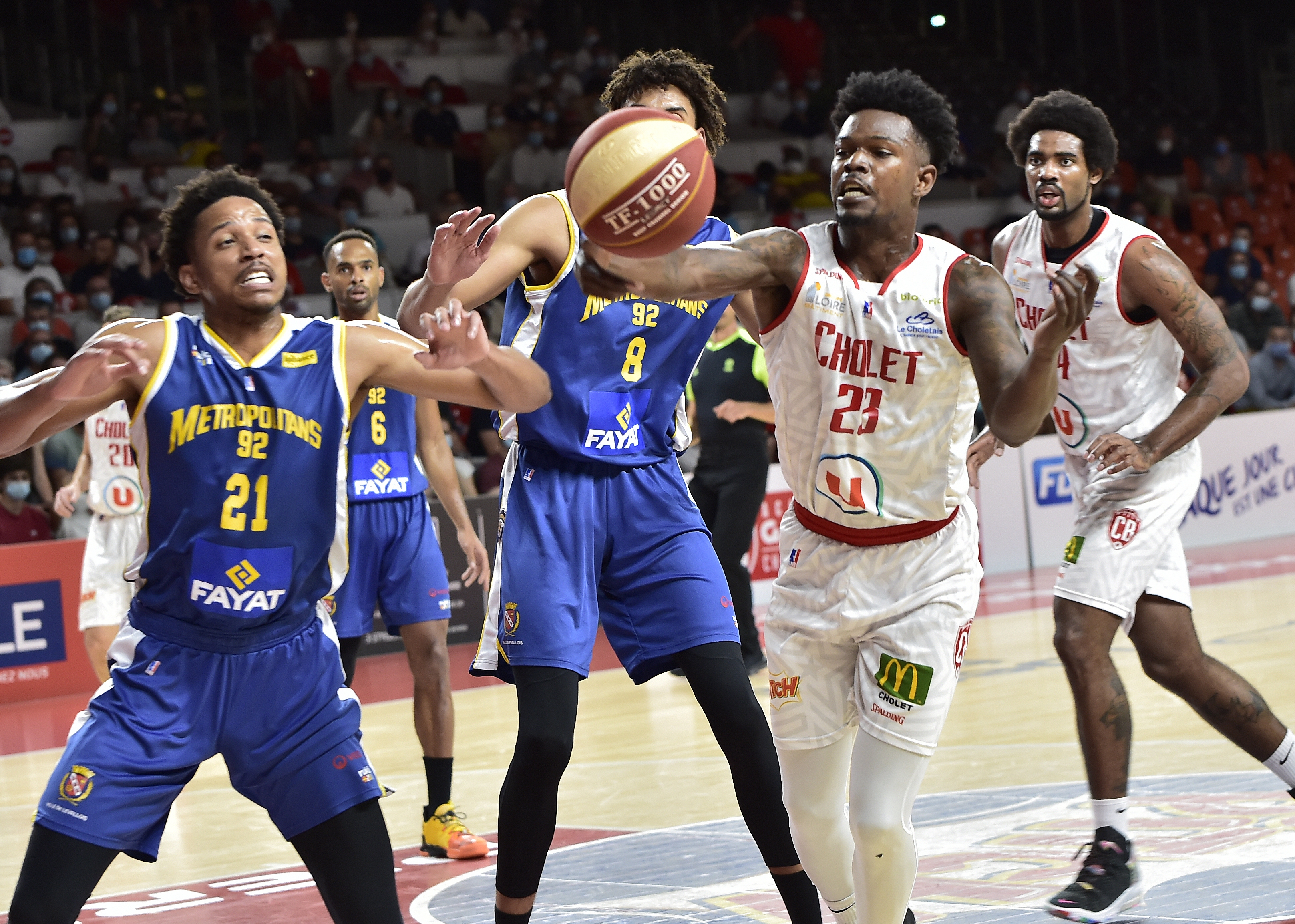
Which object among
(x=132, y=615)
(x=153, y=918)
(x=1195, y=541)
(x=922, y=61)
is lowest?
(x=1195, y=541)

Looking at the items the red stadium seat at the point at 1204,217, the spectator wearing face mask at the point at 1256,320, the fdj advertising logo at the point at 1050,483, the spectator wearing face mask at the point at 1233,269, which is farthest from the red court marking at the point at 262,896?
the red stadium seat at the point at 1204,217

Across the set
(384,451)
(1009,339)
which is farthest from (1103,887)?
(384,451)

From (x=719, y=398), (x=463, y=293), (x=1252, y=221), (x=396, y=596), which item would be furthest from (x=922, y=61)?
(x=463, y=293)

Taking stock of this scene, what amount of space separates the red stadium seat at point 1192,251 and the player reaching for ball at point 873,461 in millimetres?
16877

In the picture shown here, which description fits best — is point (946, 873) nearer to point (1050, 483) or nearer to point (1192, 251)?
point (1050, 483)

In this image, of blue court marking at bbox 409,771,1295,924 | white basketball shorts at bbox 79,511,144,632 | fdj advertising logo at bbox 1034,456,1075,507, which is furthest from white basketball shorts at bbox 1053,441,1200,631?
fdj advertising logo at bbox 1034,456,1075,507

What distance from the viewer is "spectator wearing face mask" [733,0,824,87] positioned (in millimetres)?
21594

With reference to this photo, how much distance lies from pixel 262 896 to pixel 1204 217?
59.6ft

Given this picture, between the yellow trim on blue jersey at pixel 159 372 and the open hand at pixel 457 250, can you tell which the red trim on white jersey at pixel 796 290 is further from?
the yellow trim on blue jersey at pixel 159 372

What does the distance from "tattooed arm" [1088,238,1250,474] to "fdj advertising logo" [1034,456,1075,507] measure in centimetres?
1010

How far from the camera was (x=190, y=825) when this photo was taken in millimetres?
6527

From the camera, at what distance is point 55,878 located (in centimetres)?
316

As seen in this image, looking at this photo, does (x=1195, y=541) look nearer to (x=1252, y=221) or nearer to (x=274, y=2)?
(x=1252, y=221)

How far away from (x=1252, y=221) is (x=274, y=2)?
42.5 ft
